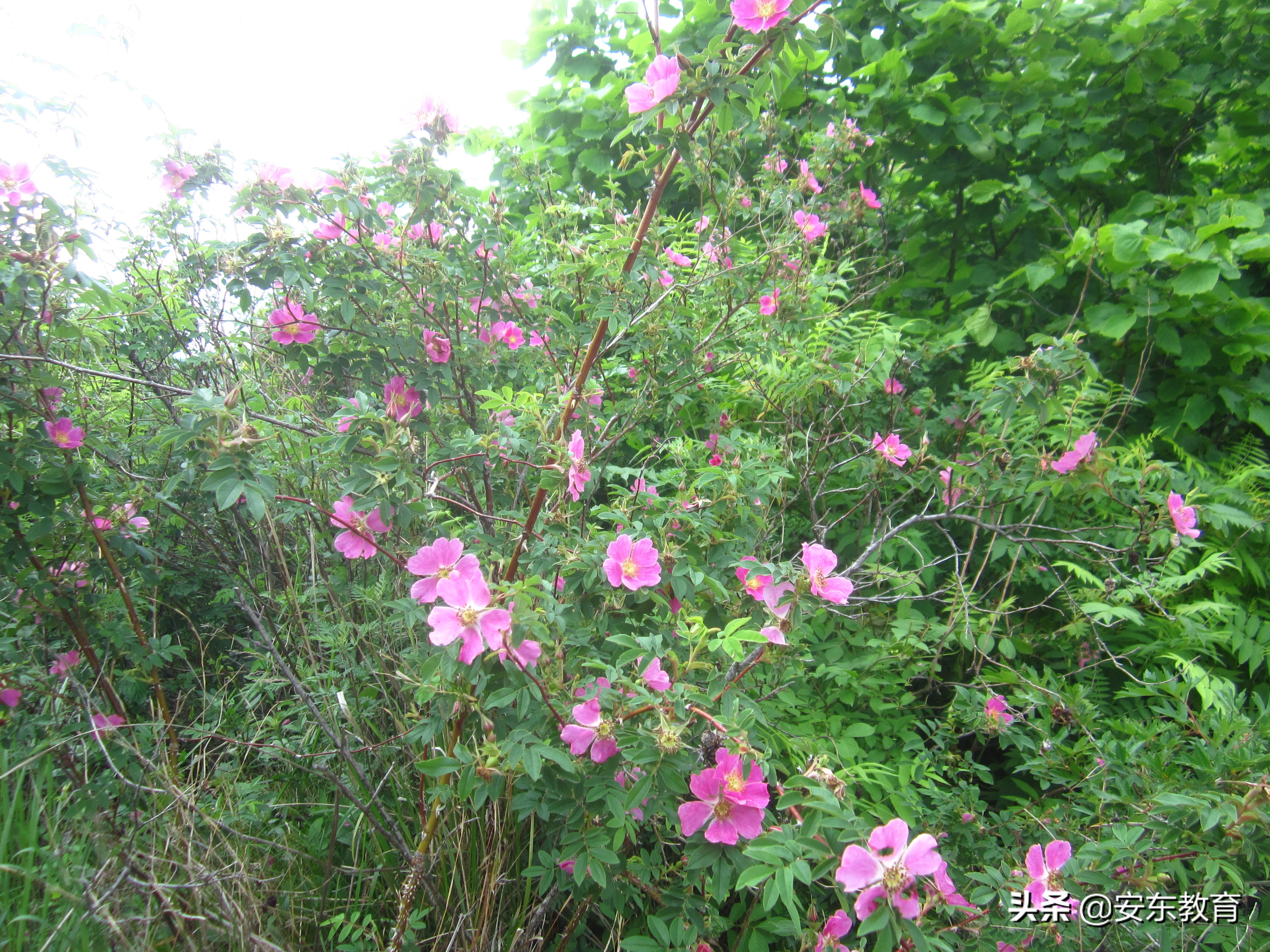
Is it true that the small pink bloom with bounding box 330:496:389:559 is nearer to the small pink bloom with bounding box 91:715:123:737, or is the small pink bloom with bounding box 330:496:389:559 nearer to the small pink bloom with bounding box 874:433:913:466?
the small pink bloom with bounding box 91:715:123:737

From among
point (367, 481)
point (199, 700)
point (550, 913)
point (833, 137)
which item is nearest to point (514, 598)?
→ point (367, 481)

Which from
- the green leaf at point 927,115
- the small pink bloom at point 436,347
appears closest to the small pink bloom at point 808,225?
the green leaf at point 927,115

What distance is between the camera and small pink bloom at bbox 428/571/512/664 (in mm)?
1037

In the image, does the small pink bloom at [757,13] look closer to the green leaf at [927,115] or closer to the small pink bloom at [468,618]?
the small pink bloom at [468,618]

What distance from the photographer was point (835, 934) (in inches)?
47.0

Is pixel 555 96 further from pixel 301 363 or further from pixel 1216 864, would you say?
pixel 1216 864

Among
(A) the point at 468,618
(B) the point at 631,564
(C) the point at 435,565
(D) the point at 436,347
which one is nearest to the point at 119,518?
(D) the point at 436,347

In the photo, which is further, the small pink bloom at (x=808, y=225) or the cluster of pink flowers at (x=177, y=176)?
the small pink bloom at (x=808, y=225)

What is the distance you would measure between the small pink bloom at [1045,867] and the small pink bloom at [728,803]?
2.11 ft

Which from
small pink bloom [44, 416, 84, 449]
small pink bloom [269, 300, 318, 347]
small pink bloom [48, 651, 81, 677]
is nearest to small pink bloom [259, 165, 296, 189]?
small pink bloom [269, 300, 318, 347]

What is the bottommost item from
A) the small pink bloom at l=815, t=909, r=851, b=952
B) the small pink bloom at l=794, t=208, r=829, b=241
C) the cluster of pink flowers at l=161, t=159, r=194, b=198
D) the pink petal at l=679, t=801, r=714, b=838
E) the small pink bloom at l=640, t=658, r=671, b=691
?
the small pink bloom at l=815, t=909, r=851, b=952

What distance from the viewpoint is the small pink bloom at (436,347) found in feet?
6.13

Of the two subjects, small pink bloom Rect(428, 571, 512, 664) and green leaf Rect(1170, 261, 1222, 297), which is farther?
green leaf Rect(1170, 261, 1222, 297)

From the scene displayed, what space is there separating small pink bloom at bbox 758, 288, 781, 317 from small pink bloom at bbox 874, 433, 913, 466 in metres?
0.53
